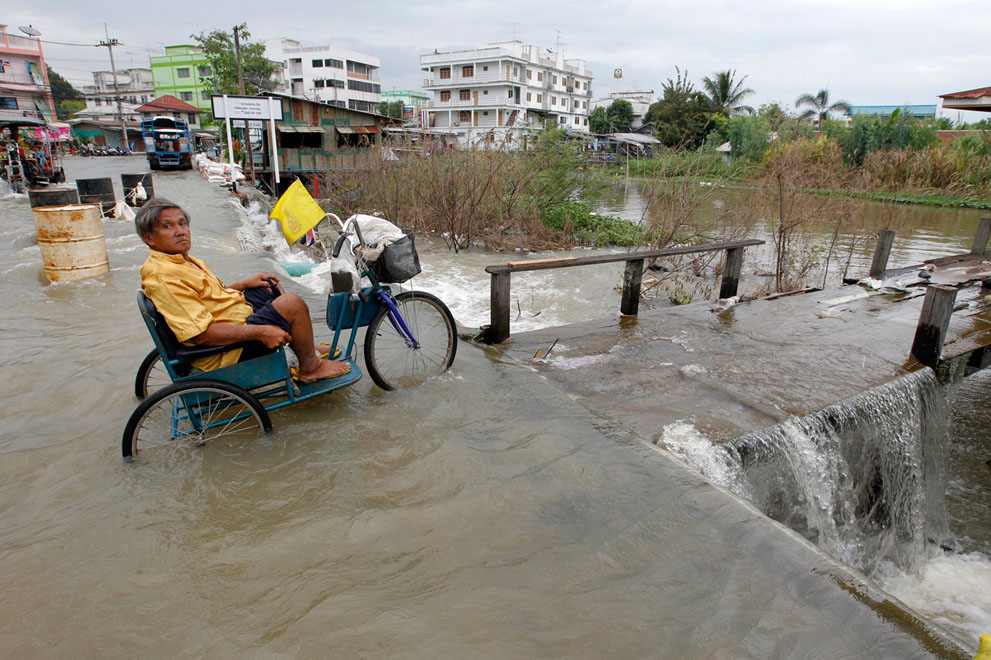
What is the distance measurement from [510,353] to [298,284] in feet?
14.7

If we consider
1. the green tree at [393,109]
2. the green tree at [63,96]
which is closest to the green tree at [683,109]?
the green tree at [393,109]

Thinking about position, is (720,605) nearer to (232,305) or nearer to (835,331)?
(232,305)

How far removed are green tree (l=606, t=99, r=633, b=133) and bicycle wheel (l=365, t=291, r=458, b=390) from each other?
71297 mm

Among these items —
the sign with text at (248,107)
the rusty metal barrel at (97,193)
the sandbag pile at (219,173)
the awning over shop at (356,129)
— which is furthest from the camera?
the awning over shop at (356,129)

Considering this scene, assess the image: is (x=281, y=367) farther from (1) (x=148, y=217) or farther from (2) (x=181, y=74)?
(2) (x=181, y=74)

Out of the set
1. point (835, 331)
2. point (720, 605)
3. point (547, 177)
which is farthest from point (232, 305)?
point (547, 177)

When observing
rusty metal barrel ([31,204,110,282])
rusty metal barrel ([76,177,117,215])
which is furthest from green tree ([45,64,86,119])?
rusty metal barrel ([31,204,110,282])

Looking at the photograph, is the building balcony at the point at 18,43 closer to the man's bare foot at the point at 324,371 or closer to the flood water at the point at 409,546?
the flood water at the point at 409,546

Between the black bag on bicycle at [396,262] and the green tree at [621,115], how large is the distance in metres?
71.7

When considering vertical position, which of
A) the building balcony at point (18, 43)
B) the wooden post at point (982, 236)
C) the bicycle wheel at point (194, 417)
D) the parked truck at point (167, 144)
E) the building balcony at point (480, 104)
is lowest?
the bicycle wheel at point (194, 417)

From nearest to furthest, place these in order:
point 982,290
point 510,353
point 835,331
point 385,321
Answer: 1. point 385,321
2. point 510,353
3. point 835,331
4. point 982,290

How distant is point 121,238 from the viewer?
10406 millimetres

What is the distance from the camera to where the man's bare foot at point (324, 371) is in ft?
12.6

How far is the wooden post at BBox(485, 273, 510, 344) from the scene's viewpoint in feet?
17.8
